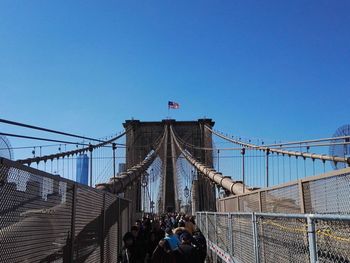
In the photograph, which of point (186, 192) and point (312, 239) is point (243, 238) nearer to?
point (312, 239)

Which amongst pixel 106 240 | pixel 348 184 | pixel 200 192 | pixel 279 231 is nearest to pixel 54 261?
pixel 279 231

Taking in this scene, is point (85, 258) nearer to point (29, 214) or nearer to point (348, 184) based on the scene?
point (29, 214)

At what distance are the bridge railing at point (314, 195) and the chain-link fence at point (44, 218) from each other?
284cm

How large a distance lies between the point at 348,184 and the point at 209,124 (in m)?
61.2

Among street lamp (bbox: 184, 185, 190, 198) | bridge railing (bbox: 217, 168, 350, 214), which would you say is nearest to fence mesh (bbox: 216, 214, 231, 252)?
bridge railing (bbox: 217, 168, 350, 214)

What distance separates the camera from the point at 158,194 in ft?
185

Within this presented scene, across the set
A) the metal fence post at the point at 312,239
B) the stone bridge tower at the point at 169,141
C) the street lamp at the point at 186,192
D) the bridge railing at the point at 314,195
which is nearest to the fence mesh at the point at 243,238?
the bridge railing at the point at 314,195

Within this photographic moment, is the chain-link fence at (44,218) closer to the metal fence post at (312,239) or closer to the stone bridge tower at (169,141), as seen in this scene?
the metal fence post at (312,239)

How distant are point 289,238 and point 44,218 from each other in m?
2.11

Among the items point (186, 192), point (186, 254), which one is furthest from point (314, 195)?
point (186, 192)

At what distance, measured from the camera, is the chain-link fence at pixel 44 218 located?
11.0ft

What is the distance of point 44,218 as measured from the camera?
419 centimetres

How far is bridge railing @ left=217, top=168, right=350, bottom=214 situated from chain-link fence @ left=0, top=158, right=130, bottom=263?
2.84 meters

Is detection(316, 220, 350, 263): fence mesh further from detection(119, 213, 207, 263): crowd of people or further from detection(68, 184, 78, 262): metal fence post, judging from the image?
detection(68, 184, 78, 262): metal fence post
